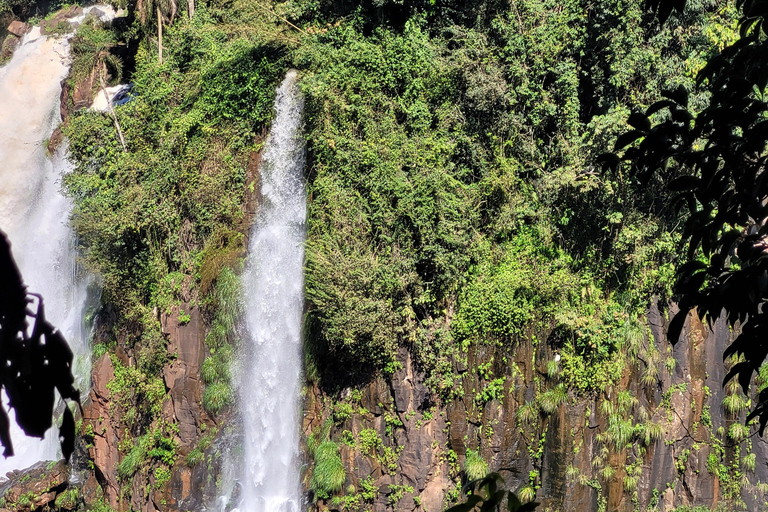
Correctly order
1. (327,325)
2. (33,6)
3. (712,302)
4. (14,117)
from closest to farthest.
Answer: (712,302)
(327,325)
(14,117)
(33,6)

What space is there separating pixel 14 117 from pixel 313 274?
13165 millimetres

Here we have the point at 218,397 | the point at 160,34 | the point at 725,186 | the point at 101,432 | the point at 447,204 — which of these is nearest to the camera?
the point at 725,186

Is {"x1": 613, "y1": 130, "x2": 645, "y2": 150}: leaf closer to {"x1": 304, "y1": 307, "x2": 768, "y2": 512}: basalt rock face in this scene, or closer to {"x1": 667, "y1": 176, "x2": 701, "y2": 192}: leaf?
{"x1": 667, "y1": 176, "x2": 701, "y2": 192}: leaf

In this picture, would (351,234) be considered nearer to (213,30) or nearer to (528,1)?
(528,1)

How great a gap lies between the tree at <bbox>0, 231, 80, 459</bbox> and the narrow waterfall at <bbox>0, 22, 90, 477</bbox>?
43.6 feet

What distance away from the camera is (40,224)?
17047mm

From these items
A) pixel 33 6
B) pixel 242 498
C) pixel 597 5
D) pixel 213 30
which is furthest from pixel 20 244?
pixel 33 6

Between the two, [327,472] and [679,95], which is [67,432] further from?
[327,472]

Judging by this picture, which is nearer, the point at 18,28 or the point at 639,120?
the point at 639,120

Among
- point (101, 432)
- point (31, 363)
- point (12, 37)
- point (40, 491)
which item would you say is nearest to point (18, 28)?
point (12, 37)

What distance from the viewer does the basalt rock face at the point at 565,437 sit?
12.2 meters

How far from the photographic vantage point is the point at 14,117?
21.0 m

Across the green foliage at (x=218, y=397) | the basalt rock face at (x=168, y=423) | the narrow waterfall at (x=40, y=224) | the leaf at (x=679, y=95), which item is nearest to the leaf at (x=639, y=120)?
the leaf at (x=679, y=95)

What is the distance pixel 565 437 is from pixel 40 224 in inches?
474
